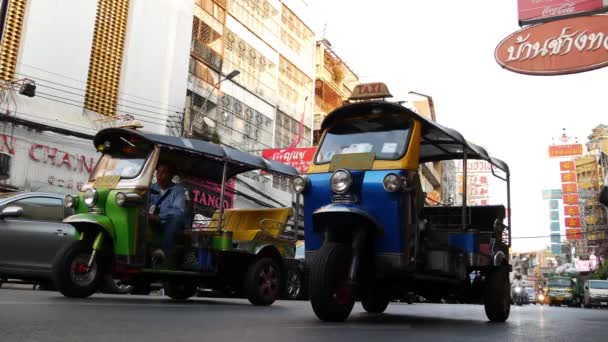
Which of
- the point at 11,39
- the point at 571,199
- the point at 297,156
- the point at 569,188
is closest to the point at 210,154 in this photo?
the point at 11,39

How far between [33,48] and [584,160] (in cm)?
7078

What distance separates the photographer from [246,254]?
835 centimetres

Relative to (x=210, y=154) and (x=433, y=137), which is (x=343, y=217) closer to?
(x=433, y=137)

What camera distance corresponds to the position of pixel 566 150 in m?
79.8

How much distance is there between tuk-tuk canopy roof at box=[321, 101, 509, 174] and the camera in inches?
230

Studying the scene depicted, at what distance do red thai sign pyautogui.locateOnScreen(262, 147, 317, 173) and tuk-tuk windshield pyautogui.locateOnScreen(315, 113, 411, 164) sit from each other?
16.0 m

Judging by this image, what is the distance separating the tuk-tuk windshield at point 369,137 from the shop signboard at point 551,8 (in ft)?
20.8

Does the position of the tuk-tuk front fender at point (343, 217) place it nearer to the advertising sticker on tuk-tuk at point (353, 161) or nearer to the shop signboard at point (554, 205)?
the advertising sticker on tuk-tuk at point (353, 161)

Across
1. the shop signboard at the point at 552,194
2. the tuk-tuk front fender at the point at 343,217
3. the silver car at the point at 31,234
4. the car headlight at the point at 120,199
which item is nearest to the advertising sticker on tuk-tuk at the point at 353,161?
the tuk-tuk front fender at the point at 343,217

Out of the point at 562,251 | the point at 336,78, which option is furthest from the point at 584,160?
the point at 336,78

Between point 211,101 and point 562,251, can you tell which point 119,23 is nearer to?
point 211,101

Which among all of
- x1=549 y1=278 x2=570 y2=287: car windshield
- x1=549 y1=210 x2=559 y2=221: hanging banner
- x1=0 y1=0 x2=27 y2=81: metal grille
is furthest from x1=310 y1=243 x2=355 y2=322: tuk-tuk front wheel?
x1=549 y1=210 x2=559 y2=221: hanging banner

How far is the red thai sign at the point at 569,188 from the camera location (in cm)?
6894

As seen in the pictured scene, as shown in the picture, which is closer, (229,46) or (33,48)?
(33,48)
